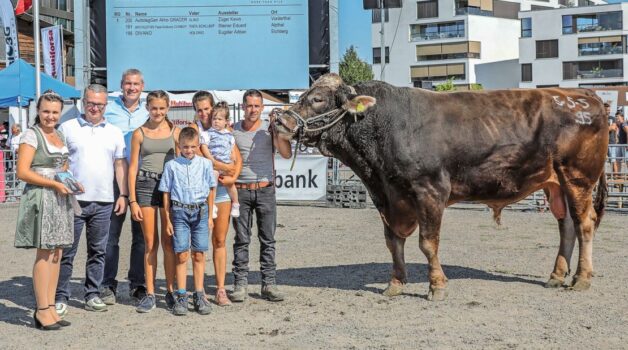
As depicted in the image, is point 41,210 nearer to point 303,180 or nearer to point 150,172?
point 150,172

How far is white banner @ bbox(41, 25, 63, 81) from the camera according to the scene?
21.8 m

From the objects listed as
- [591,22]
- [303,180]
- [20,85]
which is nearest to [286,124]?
[303,180]

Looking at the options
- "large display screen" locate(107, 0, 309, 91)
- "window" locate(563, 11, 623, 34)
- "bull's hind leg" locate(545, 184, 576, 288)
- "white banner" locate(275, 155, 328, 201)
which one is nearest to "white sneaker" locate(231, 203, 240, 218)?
"bull's hind leg" locate(545, 184, 576, 288)

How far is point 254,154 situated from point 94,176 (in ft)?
4.76

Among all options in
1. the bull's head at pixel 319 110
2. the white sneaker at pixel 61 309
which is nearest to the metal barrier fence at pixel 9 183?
the white sneaker at pixel 61 309

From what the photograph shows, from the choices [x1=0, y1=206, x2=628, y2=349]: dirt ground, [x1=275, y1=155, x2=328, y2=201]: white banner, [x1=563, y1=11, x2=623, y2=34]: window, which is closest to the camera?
[x1=0, y1=206, x2=628, y2=349]: dirt ground

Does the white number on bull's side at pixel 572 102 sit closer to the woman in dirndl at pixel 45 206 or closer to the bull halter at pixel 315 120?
the bull halter at pixel 315 120

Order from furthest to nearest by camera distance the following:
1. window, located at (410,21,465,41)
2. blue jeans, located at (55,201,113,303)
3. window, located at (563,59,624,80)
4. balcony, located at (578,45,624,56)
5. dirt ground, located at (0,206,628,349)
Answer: window, located at (410,21,465,41) → balcony, located at (578,45,624,56) → window, located at (563,59,624,80) → blue jeans, located at (55,201,113,303) → dirt ground, located at (0,206,628,349)

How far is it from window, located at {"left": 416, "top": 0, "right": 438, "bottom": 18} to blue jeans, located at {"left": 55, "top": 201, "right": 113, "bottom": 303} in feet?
238

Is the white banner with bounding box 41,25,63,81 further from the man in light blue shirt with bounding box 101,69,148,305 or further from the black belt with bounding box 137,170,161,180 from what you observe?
the black belt with bounding box 137,170,161,180

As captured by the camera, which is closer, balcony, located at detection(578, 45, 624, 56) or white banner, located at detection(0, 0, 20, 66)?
white banner, located at detection(0, 0, 20, 66)

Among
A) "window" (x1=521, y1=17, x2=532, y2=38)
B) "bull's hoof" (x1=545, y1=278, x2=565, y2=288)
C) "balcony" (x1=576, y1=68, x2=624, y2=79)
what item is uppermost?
"window" (x1=521, y1=17, x2=532, y2=38)

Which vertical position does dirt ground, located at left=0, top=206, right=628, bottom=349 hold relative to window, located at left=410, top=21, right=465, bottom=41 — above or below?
below

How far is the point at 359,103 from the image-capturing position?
6.96 meters
